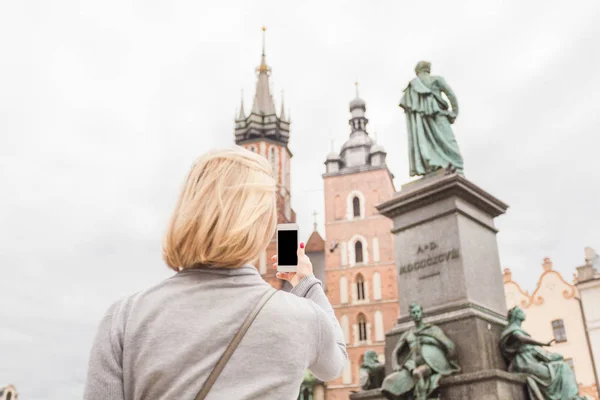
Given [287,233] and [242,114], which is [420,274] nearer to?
[287,233]

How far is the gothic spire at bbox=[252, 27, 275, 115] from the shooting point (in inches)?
1881

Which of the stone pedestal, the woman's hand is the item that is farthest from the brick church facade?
the woman's hand

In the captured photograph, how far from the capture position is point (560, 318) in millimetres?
22641

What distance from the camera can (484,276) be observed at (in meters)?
6.45

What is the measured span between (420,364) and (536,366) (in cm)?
101

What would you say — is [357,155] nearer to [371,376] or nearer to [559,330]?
→ [559,330]

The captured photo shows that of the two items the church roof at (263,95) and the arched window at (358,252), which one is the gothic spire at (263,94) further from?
the arched window at (358,252)

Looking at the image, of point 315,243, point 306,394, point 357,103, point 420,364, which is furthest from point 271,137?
point 420,364

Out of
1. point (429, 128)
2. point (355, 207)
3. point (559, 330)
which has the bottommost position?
point (429, 128)

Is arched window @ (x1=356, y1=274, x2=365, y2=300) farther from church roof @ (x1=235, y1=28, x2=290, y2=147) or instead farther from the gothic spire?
the gothic spire

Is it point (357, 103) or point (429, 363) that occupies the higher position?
point (357, 103)

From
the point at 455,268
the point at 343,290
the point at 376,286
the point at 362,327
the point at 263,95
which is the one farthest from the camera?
the point at 263,95

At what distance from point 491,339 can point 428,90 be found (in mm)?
3256

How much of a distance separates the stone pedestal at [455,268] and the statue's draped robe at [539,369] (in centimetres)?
11
